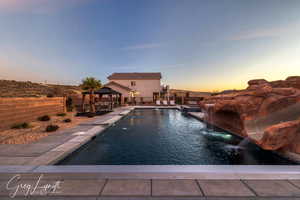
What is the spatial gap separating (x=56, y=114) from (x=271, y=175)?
13.9 meters

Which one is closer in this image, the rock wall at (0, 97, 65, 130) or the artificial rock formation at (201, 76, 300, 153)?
the artificial rock formation at (201, 76, 300, 153)

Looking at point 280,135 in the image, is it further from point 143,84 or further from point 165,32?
point 143,84

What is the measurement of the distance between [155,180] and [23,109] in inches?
384

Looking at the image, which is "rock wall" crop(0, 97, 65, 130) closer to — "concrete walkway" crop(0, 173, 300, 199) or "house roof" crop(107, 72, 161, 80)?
"concrete walkway" crop(0, 173, 300, 199)

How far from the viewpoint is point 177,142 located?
17.5 ft

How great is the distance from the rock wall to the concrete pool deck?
494 centimetres

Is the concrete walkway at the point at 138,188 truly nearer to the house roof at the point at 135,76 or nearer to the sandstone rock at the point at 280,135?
the sandstone rock at the point at 280,135

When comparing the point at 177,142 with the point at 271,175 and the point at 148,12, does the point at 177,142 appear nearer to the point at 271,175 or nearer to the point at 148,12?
the point at 271,175

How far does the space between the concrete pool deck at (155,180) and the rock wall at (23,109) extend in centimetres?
494

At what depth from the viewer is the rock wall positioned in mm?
6492

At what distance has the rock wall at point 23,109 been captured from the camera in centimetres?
649

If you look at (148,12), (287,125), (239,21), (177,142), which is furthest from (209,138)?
(148,12)
